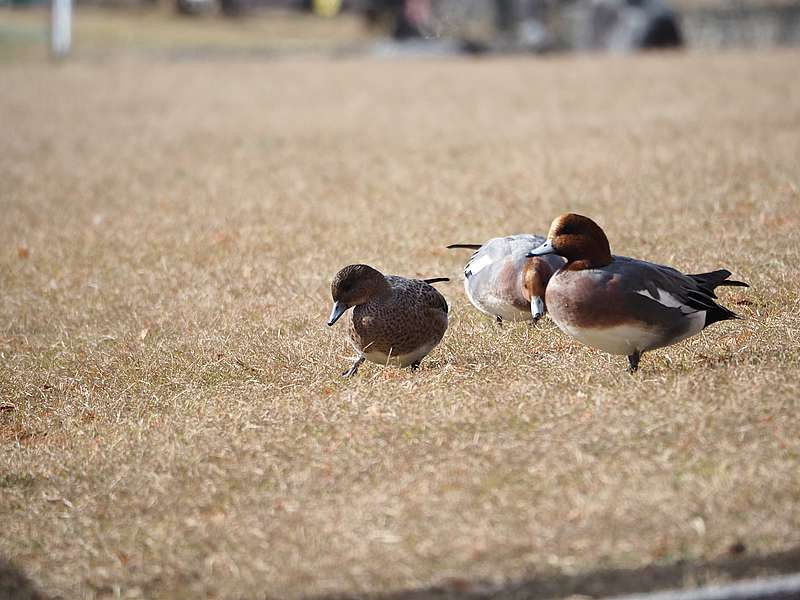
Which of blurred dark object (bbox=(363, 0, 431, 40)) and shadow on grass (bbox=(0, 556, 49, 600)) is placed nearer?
shadow on grass (bbox=(0, 556, 49, 600))

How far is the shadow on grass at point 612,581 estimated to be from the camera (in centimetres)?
337

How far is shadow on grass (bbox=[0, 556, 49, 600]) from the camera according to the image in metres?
3.59

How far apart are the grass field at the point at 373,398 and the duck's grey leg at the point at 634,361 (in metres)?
0.07

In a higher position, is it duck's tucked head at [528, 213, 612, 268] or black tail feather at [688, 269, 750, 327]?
duck's tucked head at [528, 213, 612, 268]

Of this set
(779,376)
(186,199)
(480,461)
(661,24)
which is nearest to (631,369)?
(779,376)

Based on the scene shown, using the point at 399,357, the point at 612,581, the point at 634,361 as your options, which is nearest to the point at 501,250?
the point at 399,357

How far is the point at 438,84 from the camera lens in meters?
19.5

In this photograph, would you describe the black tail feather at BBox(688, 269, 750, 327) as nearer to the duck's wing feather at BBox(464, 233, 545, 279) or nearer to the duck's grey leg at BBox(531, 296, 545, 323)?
the duck's grey leg at BBox(531, 296, 545, 323)

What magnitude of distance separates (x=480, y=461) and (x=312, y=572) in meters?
0.83

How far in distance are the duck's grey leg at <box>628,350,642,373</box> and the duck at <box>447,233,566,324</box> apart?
462 millimetres

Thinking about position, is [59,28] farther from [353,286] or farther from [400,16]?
[353,286]

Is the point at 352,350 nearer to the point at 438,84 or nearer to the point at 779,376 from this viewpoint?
the point at 779,376

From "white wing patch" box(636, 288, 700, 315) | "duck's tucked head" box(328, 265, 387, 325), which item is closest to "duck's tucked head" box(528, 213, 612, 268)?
"white wing patch" box(636, 288, 700, 315)

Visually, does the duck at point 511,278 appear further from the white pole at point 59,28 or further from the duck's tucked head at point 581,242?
the white pole at point 59,28
